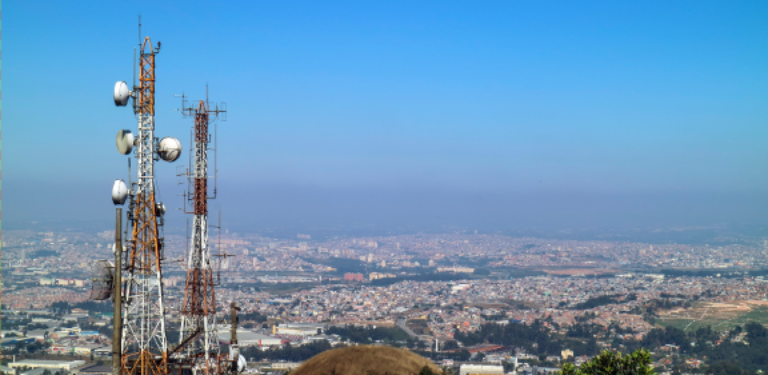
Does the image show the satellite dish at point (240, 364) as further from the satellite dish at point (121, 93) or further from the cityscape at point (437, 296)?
the satellite dish at point (121, 93)

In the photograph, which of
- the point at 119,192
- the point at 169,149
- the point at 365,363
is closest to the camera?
the point at 119,192

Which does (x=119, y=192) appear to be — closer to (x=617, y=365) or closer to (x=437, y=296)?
(x=617, y=365)

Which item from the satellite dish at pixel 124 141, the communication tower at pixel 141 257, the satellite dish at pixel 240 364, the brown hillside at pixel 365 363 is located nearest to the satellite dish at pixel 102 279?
the communication tower at pixel 141 257

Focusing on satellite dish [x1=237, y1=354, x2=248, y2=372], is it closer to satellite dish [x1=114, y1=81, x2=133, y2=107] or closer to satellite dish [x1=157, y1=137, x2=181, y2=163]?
satellite dish [x1=157, y1=137, x2=181, y2=163]

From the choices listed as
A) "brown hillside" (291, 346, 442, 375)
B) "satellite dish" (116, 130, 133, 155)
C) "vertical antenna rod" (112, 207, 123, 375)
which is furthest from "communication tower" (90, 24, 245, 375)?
"brown hillside" (291, 346, 442, 375)

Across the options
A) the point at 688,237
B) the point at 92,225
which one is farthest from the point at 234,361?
the point at 688,237

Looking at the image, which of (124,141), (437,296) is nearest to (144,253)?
(124,141)

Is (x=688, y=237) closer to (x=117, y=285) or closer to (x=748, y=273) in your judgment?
(x=748, y=273)
